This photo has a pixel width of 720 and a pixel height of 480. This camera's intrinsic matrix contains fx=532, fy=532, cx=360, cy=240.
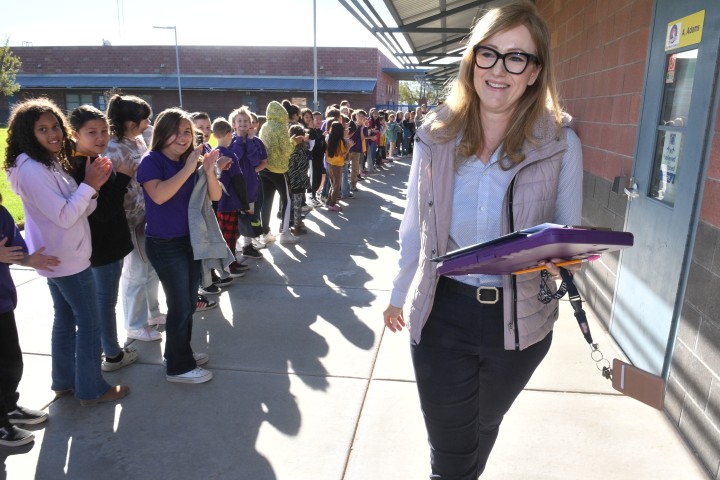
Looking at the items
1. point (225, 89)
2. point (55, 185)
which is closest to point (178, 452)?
point (55, 185)

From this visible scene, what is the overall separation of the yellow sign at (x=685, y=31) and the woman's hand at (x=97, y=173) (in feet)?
11.4

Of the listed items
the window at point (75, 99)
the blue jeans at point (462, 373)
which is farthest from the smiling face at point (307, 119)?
the window at point (75, 99)

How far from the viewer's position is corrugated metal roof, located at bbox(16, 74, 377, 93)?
31.8 metres

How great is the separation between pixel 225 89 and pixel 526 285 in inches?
1328

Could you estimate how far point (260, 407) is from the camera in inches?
130

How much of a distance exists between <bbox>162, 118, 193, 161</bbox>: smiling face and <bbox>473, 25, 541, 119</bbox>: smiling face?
2.17 metres

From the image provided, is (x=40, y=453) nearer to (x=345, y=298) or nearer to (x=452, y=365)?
(x=452, y=365)

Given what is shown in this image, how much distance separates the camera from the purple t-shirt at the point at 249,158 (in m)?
6.08

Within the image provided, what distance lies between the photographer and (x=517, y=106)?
6.24 feet

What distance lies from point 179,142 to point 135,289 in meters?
1.40

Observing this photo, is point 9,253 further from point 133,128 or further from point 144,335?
point 144,335

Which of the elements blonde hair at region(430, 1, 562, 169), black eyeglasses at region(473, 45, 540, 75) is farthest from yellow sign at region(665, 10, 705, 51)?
black eyeglasses at region(473, 45, 540, 75)

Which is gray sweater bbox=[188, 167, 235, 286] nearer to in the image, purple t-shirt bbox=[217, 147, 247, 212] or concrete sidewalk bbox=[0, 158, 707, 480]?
concrete sidewalk bbox=[0, 158, 707, 480]

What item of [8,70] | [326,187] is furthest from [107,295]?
[8,70]
